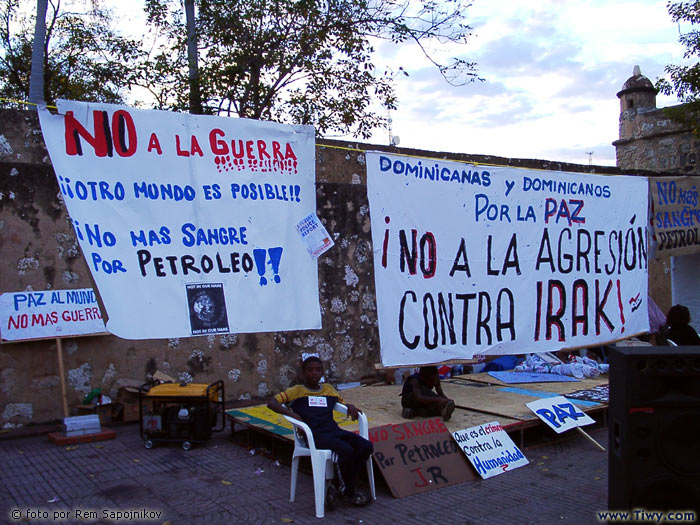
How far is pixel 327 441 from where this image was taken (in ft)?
17.0

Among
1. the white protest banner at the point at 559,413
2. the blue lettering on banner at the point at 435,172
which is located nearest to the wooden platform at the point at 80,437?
the blue lettering on banner at the point at 435,172

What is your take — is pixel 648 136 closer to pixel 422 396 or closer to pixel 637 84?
pixel 637 84

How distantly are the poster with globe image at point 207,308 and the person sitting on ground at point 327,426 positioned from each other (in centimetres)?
138

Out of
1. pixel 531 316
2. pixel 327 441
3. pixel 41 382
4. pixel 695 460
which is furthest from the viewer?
pixel 41 382

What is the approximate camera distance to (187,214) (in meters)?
4.14

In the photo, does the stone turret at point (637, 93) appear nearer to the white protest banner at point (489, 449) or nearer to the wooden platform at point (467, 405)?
the wooden platform at point (467, 405)

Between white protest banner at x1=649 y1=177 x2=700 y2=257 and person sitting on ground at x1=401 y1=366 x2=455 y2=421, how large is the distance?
3.49 metres

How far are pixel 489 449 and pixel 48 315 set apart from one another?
16.7ft

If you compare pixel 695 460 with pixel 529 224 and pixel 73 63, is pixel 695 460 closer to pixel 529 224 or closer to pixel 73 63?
pixel 529 224

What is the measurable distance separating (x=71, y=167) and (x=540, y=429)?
5987mm

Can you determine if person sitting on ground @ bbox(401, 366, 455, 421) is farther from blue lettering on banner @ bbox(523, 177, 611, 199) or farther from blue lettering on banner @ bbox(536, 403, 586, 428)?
blue lettering on banner @ bbox(523, 177, 611, 199)

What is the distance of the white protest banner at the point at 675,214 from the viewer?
7.89 m

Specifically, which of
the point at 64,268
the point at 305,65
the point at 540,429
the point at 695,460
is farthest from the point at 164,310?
the point at 305,65

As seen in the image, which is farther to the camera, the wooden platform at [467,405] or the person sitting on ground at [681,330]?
the person sitting on ground at [681,330]
